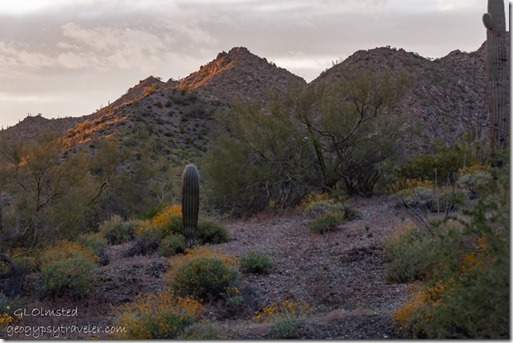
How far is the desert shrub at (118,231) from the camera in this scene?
18984 mm

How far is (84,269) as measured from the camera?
12547 mm

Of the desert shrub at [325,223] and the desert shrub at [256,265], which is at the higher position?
the desert shrub at [325,223]

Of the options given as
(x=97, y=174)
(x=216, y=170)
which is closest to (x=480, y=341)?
(x=216, y=170)

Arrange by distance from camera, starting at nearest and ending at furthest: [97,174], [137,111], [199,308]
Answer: [199,308] → [97,174] → [137,111]

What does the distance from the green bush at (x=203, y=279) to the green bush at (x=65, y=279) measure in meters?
1.70

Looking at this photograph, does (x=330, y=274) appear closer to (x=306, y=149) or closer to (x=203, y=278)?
(x=203, y=278)

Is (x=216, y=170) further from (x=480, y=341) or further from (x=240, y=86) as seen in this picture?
(x=240, y=86)

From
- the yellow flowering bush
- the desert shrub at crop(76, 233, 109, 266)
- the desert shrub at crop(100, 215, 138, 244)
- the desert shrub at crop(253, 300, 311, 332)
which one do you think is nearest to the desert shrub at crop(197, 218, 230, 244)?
the desert shrub at crop(76, 233, 109, 266)

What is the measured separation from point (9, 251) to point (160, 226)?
3.80 metres

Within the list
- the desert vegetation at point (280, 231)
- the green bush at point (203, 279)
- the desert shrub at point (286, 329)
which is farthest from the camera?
the green bush at point (203, 279)

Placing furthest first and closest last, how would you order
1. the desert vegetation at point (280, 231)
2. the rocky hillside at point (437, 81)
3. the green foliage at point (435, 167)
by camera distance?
1. the rocky hillside at point (437, 81)
2. the green foliage at point (435, 167)
3. the desert vegetation at point (280, 231)

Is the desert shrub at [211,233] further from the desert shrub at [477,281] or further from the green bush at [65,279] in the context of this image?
the desert shrub at [477,281]

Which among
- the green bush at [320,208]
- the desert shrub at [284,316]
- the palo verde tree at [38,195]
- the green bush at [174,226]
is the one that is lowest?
the desert shrub at [284,316]

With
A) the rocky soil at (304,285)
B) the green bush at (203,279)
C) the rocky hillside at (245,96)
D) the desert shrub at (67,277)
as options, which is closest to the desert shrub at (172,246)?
the rocky soil at (304,285)
